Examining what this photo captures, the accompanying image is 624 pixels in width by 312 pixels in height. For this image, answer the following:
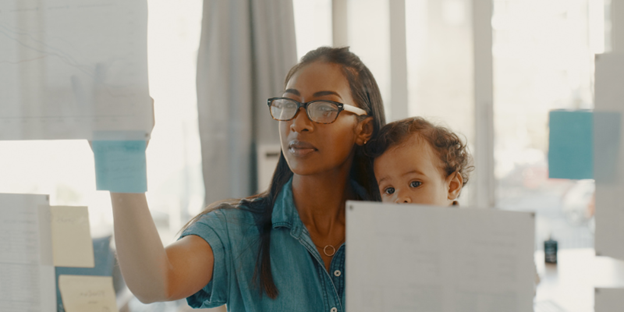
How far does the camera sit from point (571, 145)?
0.49m

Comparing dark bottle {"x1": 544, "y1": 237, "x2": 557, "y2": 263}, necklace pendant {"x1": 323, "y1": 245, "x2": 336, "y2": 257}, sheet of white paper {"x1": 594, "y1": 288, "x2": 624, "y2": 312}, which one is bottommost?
sheet of white paper {"x1": 594, "y1": 288, "x2": 624, "y2": 312}

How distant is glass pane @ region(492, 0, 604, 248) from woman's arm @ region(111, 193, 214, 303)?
1.53 feet

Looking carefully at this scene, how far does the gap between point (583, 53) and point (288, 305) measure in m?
0.53

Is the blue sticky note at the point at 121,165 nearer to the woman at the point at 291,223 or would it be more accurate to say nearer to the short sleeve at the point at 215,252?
the woman at the point at 291,223

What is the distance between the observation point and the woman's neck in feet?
2.03

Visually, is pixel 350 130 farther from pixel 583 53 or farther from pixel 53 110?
pixel 53 110

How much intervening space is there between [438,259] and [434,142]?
0.60 feet

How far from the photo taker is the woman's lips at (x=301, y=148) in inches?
22.5

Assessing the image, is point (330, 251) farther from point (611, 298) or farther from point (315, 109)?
point (611, 298)

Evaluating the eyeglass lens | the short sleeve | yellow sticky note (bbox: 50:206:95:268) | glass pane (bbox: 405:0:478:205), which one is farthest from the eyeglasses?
yellow sticky note (bbox: 50:206:95:268)

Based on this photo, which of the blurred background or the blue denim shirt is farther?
the blue denim shirt

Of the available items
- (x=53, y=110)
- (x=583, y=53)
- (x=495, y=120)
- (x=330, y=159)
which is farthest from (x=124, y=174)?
(x=583, y=53)

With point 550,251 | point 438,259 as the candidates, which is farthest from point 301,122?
point 550,251

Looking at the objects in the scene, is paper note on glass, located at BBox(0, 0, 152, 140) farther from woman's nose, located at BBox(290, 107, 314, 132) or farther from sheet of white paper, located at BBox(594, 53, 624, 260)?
sheet of white paper, located at BBox(594, 53, 624, 260)
